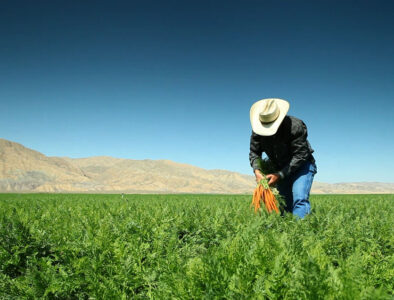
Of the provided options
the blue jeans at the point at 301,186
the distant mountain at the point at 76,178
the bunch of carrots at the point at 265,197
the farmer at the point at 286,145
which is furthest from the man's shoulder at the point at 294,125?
the distant mountain at the point at 76,178

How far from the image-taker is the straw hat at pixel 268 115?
4445 millimetres

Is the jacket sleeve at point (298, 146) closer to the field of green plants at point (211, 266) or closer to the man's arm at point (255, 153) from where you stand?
the man's arm at point (255, 153)

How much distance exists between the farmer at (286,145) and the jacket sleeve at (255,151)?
0.32ft

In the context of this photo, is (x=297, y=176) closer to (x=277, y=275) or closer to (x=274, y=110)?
(x=274, y=110)

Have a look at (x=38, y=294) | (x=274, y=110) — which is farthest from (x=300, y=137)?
(x=38, y=294)

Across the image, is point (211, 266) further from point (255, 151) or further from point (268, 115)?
point (255, 151)

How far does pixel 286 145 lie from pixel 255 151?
2.33 feet

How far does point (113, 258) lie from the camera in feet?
9.19

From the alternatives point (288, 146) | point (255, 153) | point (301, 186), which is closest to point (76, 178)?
point (255, 153)

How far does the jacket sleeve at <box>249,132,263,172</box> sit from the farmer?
3.8 inches

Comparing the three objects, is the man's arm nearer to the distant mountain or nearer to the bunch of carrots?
the bunch of carrots

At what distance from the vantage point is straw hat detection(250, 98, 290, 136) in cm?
445

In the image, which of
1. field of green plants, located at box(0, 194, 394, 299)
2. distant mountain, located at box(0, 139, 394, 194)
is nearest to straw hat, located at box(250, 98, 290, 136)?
field of green plants, located at box(0, 194, 394, 299)

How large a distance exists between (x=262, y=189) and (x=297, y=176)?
679 mm
